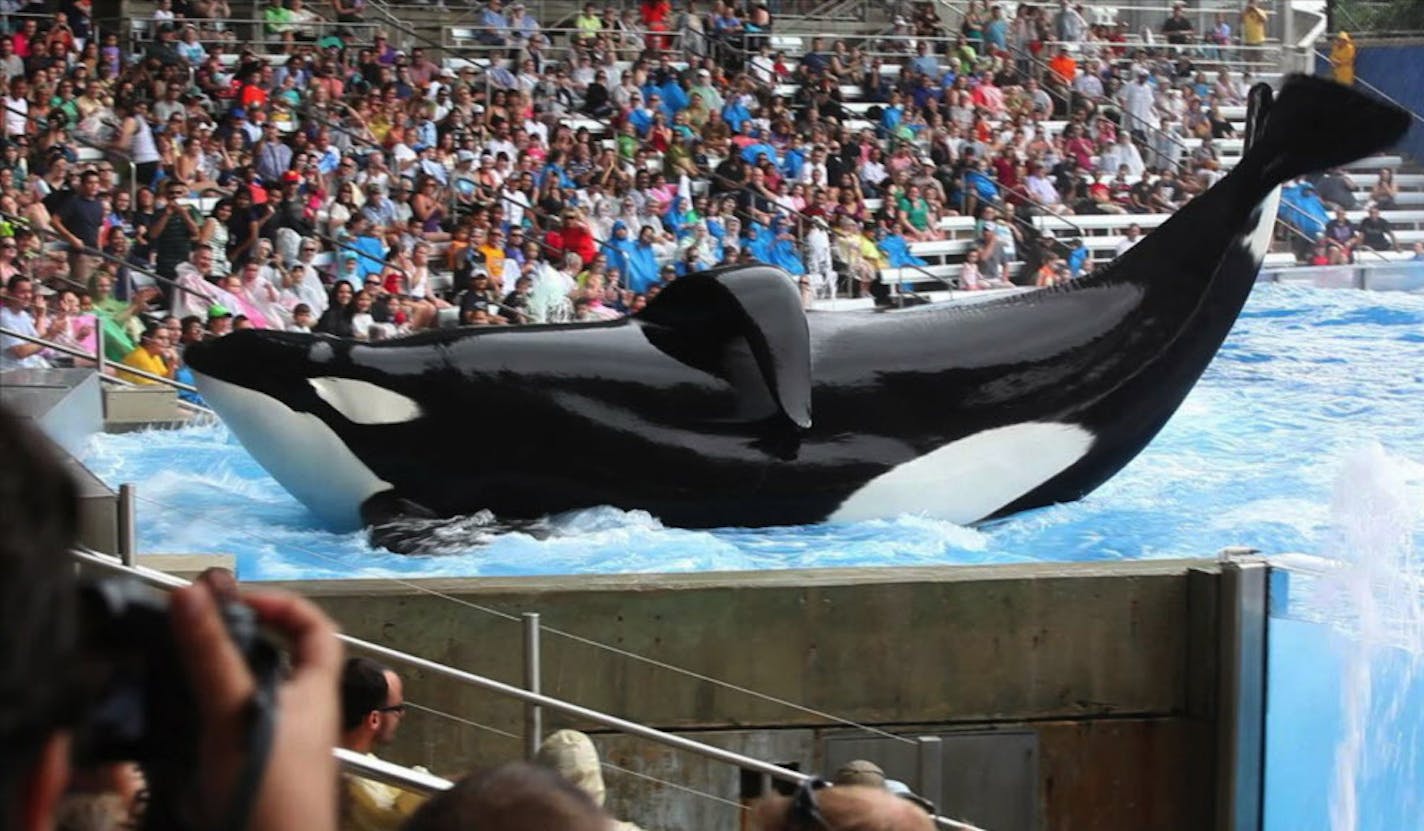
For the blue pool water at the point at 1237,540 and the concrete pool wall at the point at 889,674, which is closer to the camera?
the concrete pool wall at the point at 889,674

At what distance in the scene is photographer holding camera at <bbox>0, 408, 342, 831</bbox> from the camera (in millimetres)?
1285

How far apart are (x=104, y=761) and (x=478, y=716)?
17.1ft

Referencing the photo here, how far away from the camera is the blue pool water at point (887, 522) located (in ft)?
29.1

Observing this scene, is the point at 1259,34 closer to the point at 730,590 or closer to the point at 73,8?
the point at 73,8

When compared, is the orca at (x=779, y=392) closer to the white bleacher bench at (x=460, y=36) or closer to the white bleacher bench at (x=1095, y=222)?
A: the white bleacher bench at (x=1095, y=222)

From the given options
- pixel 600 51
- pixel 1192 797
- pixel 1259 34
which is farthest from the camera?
pixel 1259 34

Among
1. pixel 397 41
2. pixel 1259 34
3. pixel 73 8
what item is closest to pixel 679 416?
pixel 73 8

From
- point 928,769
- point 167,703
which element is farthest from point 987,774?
point 167,703

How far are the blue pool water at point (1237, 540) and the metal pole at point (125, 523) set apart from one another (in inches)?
116

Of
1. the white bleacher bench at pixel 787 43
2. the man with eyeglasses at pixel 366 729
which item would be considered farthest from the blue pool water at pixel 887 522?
the white bleacher bench at pixel 787 43

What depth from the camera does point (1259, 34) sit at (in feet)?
95.0

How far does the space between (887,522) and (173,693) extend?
27.8 feet

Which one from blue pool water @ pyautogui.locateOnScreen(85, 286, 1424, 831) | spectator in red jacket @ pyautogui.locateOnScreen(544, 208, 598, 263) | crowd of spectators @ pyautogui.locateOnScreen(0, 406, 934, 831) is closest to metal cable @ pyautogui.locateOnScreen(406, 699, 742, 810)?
blue pool water @ pyautogui.locateOnScreen(85, 286, 1424, 831)

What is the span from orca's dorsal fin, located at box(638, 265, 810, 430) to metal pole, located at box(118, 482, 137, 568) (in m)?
3.87
